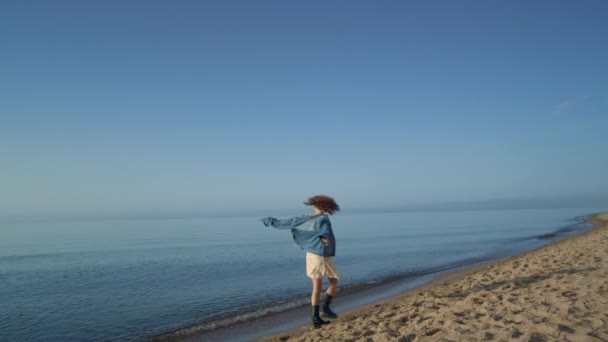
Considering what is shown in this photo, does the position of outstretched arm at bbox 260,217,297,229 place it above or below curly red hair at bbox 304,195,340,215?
below

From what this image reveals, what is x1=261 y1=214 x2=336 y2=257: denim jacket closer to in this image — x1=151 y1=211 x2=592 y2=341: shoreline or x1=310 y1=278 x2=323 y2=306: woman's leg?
x1=310 y1=278 x2=323 y2=306: woman's leg

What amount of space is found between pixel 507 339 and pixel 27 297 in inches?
597

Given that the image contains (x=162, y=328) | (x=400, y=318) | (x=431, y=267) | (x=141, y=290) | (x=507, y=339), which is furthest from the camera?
(x=431, y=267)

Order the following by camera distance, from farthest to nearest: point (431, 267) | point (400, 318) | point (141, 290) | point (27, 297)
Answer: point (431, 267), point (141, 290), point (27, 297), point (400, 318)

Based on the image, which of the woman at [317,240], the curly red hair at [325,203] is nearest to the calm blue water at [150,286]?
the woman at [317,240]

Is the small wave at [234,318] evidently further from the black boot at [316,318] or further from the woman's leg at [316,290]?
the woman's leg at [316,290]

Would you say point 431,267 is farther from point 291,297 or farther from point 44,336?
point 44,336

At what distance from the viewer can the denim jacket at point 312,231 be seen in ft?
21.9

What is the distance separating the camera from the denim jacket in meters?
6.67

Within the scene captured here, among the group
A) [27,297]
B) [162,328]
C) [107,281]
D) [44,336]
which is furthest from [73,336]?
[107,281]

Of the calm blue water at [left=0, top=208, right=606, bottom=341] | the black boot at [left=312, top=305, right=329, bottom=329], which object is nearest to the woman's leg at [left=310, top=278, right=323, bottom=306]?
the black boot at [left=312, top=305, right=329, bottom=329]

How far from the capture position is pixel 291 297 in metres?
11.8

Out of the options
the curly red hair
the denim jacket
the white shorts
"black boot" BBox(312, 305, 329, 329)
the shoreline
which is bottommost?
the shoreline

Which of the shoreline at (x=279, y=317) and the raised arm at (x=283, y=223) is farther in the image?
the shoreline at (x=279, y=317)
